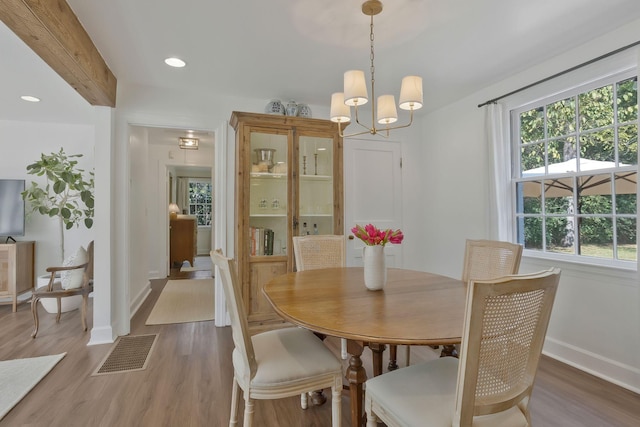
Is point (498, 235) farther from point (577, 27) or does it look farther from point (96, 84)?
point (96, 84)

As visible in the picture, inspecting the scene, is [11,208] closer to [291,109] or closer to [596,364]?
[291,109]

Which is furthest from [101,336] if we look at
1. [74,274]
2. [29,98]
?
[29,98]

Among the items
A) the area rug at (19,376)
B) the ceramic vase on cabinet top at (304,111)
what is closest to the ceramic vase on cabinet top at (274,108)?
the ceramic vase on cabinet top at (304,111)

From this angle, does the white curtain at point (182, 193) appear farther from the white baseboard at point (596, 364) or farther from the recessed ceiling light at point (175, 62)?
the white baseboard at point (596, 364)

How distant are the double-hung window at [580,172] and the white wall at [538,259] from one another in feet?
0.53

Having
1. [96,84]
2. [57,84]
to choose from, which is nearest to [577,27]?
[96,84]

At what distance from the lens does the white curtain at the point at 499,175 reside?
2945 mm

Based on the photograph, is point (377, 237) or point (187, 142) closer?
point (377, 237)

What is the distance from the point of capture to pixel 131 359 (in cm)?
253

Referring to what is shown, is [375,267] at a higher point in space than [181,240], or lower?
higher

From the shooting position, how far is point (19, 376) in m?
2.21

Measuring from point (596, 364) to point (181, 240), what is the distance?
21.7ft

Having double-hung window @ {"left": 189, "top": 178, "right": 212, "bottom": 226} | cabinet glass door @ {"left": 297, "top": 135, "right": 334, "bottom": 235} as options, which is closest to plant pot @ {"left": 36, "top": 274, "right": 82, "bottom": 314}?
cabinet glass door @ {"left": 297, "top": 135, "right": 334, "bottom": 235}

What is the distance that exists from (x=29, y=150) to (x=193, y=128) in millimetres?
2705
